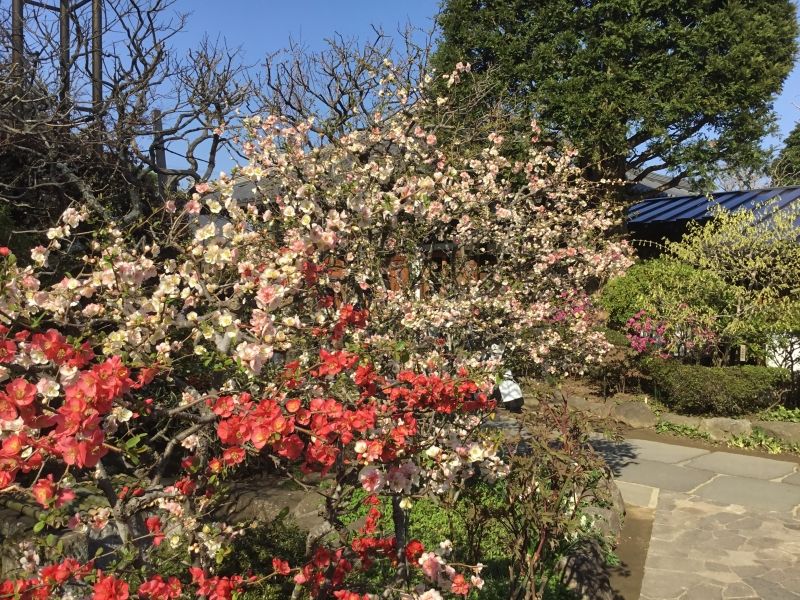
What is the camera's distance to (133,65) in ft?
28.2

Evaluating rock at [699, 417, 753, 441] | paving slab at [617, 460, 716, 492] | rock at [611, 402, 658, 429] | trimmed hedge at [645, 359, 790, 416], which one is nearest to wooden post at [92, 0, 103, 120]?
paving slab at [617, 460, 716, 492]

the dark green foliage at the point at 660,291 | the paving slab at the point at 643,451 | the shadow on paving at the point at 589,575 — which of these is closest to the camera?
the shadow on paving at the point at 589,575

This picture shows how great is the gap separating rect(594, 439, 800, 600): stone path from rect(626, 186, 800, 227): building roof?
6791mm

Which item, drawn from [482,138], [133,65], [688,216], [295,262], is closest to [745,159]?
[688,216]

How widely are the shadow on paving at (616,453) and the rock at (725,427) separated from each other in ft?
3.87

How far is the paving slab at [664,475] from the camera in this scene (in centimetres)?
629

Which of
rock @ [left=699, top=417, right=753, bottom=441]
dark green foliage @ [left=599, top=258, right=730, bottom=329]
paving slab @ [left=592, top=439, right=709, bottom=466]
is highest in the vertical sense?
dark green foliage @ [left=599, top=258, right=730, bottom=329]

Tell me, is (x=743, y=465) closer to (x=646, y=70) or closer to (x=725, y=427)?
(x=725, y=427)

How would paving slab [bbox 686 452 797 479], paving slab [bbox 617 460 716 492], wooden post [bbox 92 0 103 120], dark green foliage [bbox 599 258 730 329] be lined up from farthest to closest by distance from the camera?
dark green foliage [bbox 599 258 730 329] < wooden post [bbox 92 0 103 120] < paving slab [bbox 686 452 797 479] < paving slab [bbox 617 460 716 492]

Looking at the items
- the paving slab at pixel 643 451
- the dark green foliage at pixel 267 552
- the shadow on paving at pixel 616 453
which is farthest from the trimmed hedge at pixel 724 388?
the dark green foliage at pixel 267 552

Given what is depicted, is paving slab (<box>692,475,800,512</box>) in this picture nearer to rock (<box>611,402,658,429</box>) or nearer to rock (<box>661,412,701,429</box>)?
rock (<box>661,412,701,429</box>)

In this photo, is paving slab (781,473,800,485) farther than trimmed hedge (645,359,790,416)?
No

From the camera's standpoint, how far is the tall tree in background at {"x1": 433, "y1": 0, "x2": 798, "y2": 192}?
35.1 ft

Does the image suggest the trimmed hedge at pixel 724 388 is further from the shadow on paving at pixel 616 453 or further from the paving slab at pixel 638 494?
the paving slab at pixel 638 494
